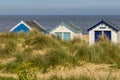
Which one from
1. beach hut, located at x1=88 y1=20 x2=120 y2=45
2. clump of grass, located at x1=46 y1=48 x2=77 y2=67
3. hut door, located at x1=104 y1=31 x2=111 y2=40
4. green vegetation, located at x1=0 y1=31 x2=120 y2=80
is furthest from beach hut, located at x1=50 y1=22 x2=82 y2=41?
clump of grass, located at x1=46 y1=48 x2=77 y2=67

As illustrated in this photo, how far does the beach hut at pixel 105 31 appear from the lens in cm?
2228

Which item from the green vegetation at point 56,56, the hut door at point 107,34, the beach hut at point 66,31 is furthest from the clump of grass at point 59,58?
the beach hut at point 66,31

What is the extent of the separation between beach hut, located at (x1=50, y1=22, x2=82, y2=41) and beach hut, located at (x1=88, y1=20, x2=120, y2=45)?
1383mm

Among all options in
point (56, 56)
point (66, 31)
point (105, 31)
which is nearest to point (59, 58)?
point (56, 56)

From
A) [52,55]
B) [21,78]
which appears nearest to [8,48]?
[52,55]

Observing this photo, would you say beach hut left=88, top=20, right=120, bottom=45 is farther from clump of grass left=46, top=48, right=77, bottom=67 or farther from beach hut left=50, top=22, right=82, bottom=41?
clump of grass left=46, top=48, right=77, bottom=67

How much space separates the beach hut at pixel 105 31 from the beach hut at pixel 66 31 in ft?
4.54

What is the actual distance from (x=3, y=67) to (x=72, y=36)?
32.6ft

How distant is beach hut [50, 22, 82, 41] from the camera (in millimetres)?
24109

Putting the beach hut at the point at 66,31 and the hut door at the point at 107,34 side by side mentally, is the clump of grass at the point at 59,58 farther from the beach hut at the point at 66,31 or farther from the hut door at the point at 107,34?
the beach hut at the point at 66,31

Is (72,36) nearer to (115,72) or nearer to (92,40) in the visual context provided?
(92,40)

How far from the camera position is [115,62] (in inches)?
637

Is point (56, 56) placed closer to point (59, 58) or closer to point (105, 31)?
point (59, 58)

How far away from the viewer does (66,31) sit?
957 inches
